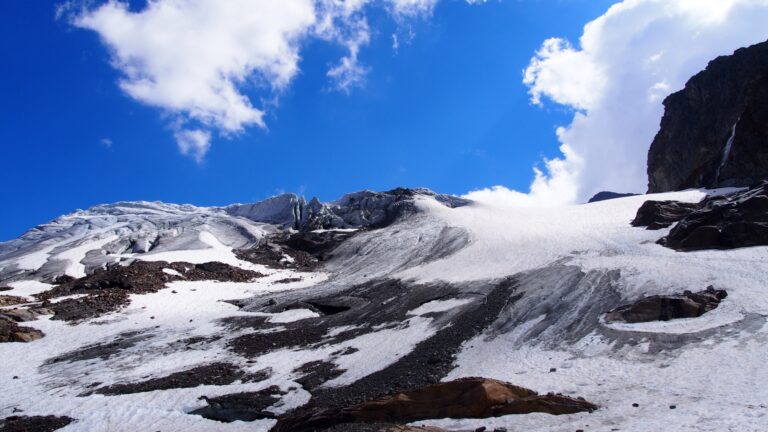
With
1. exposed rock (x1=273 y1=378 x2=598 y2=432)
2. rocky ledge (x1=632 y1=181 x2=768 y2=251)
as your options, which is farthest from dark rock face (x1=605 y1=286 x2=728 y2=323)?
rocky ledge (x1=632 y1=181 x2=768 y2=251)

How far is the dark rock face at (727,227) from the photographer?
29.6 metres

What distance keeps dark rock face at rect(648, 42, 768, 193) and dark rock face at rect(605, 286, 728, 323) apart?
38830 millimetres

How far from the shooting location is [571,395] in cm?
1579

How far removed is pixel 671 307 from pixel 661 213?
2411 centimetres

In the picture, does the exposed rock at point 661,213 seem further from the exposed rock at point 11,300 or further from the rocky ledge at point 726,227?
the exposed rock at point 11,300

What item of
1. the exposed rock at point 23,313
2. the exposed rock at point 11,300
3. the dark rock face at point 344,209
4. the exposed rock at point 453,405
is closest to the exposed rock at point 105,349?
the exposed rock at point 23,313

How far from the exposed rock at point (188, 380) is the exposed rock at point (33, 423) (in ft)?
8.82

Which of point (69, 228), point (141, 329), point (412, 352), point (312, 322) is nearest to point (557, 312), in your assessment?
point (412, 352)

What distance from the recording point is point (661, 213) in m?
42.7

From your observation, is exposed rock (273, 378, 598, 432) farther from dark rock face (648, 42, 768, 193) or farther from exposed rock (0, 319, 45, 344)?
dark rock face (648, 42, 768, 193)

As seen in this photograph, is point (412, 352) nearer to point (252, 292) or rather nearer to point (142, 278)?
point (252, 292)

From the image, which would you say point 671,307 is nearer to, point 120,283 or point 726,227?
point 726,227

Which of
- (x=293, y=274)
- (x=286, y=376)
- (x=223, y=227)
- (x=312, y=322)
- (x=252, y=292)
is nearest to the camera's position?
(x=286, y=376)

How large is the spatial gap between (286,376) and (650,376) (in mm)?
14899
